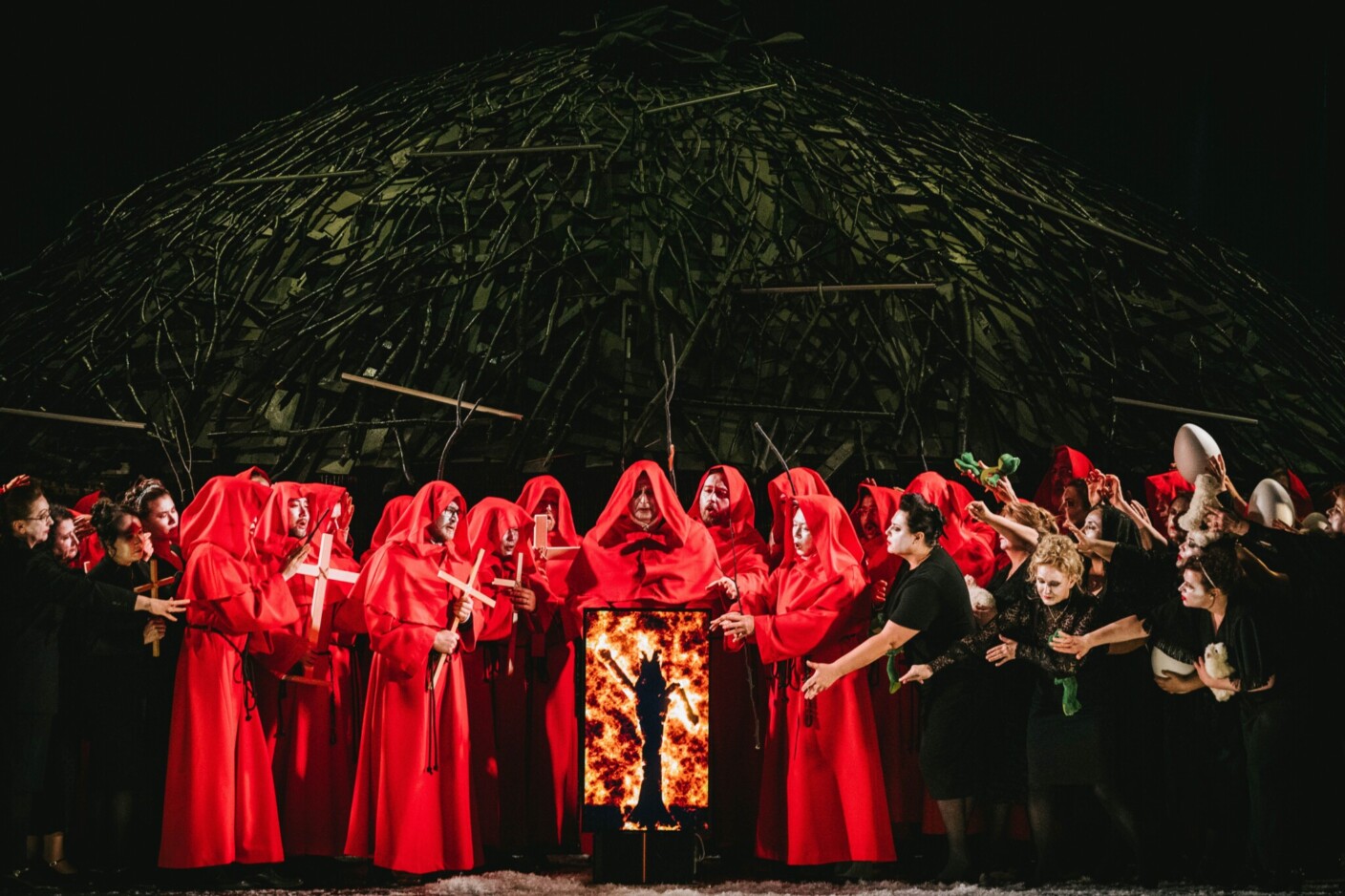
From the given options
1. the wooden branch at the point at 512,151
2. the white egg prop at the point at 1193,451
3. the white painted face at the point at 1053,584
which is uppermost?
the wooden branch at the point at 512,151

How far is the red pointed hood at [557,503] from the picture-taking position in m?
9.07

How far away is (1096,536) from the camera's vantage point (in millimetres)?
8023

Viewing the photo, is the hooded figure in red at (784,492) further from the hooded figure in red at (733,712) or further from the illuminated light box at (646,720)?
the illuminated light box at (646,720)

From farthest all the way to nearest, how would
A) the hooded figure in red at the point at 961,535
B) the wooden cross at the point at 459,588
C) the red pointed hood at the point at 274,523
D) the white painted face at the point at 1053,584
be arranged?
the hooded figure in red at the point at 961,535 → the red pointed hood at the point at 274,523 → the wooden cross at the point at 459,588 → the white painted face at the point at 1053,584

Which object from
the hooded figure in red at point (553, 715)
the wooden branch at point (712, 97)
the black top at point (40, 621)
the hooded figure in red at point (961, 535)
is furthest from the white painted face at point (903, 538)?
the wooden branch at point (712, 97)

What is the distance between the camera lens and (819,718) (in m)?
8.12

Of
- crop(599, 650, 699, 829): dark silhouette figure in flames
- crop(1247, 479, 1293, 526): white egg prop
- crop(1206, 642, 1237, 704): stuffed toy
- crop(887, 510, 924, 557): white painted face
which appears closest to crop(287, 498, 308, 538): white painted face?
crop(599, 650, 699, 829): dark silhouette figure in flames

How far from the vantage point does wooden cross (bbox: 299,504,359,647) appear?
8.37 meters

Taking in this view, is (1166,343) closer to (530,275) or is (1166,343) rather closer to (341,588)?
(530,275)

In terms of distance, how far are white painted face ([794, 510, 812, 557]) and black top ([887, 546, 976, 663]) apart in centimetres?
51

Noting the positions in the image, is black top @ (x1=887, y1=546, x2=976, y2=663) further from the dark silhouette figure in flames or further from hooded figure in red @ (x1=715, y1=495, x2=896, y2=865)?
the dark silhouette figure in flames

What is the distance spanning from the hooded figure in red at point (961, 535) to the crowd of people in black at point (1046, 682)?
13.9 inches

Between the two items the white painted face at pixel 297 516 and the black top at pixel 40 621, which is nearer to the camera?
the black top at pixel 40 621

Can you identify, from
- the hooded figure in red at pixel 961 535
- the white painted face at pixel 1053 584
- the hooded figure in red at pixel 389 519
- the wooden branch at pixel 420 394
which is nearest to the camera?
the white painted face at pixel 1053 584
